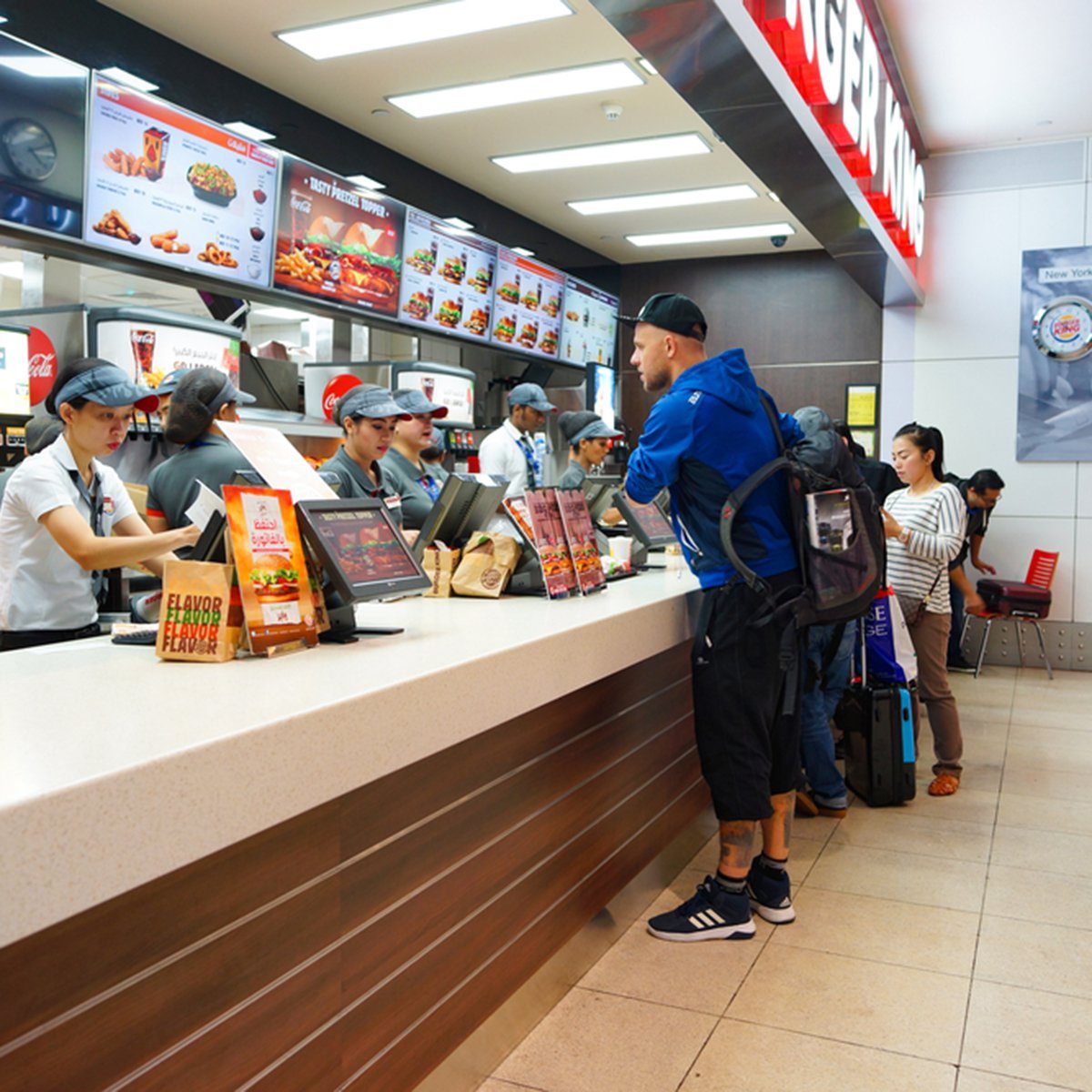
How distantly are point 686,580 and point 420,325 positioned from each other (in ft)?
12.3

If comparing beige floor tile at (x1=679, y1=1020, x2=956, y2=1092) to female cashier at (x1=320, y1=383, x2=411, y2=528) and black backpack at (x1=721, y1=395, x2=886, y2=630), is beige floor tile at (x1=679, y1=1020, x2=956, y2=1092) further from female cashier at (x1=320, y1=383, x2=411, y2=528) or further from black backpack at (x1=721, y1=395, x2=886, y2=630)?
female cashier at (x1=320, y1=383, x2=411, y2=528)

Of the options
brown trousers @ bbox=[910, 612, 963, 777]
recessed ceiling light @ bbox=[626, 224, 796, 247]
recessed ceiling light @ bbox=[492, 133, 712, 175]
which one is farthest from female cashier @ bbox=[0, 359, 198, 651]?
recessed ceiling light @ bbox=[626, 224, 796, 247]

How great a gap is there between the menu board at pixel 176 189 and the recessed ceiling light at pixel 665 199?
338 centimetres

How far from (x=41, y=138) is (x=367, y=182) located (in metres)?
2.89

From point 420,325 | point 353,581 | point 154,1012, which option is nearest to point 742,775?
point 353,581

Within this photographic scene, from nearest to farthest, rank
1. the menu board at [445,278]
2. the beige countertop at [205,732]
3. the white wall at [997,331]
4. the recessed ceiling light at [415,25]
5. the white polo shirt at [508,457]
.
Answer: the beige countertop at [205,732], the recessed ceiling light at [415,25], the white polo shirt at [508,457], the menu board at [445,278], the white wall at [997,331]

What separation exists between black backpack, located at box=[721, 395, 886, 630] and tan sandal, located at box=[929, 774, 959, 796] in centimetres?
189

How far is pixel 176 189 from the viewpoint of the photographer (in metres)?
4.95

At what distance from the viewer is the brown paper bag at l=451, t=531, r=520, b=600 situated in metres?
3.08

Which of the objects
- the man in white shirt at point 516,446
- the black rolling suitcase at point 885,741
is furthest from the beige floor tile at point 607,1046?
the man in white shirt at point 516,446

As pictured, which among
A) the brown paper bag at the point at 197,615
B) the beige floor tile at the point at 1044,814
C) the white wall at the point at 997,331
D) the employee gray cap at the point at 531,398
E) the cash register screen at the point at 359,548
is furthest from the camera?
the white wall at the point at 997,331

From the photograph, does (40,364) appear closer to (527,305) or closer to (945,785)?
(945,785)

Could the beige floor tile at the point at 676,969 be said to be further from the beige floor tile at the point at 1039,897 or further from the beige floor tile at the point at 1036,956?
the beige floor tile at the point at 1039,897

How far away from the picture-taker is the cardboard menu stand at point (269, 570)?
1936 millimetres
